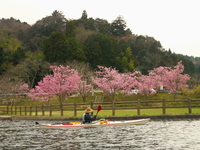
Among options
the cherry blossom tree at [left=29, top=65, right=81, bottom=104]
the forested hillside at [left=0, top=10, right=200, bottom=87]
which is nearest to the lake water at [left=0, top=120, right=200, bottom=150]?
the cherry blossom tree at [left=29, top=65, right=81, bottom=104]

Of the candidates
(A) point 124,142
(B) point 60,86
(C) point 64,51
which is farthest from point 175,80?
(A) point 124,142

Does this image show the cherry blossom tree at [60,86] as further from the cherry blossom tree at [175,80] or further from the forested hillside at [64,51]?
the cherry blossom tree at [175,80]

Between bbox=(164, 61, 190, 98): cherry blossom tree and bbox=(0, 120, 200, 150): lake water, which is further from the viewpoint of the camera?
bbox=(164, 61, 190, 98): cherry blossom tree

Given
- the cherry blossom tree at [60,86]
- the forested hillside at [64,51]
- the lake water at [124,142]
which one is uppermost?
the forested hillside at [64,51]

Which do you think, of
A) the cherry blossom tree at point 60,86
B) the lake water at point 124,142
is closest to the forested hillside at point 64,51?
the cherry blossom tree at point 60,86

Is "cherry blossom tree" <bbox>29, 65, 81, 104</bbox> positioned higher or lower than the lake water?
higher

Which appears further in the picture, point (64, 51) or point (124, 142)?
point (64, 51)

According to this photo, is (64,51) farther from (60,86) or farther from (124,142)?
(124,142)

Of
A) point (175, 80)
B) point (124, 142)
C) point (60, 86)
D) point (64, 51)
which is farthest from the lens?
point (64, 51)

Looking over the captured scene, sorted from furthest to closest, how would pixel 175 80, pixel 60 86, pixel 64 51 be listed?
pixel 64 51 → pixel 175 80 → pixel 60 86

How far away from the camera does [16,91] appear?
56062mm

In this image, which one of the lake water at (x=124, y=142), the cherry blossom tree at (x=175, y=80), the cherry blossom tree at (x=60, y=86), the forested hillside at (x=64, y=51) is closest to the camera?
the lake water at (x=124, y=142)

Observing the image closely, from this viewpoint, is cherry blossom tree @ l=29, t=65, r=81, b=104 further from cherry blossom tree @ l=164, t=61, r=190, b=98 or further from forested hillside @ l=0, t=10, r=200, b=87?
cherry blossom tree @ l=164, t=61, r=190, b=98

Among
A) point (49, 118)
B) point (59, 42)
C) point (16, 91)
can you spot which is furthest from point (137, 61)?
point (49, 118)
